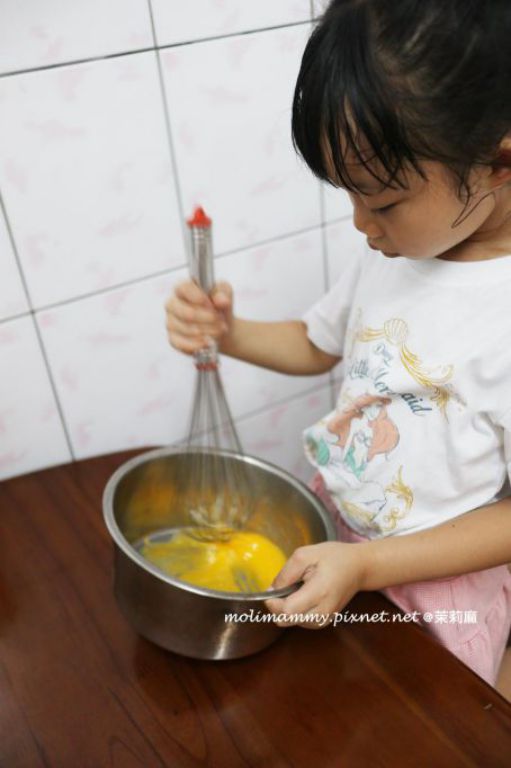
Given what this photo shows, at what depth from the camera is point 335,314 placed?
79 centimetres

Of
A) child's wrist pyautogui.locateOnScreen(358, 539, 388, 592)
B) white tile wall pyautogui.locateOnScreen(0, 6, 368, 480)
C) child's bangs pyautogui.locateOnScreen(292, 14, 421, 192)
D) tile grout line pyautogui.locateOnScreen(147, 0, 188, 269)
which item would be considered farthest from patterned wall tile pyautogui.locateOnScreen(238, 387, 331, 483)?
child's bangs pyautogui.locateOnScreen(292, 14, 421, 192)

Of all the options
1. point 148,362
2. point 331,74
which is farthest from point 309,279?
point 331,74

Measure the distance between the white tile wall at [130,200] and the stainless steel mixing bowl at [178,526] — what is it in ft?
0.57

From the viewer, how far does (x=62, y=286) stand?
29.9 inches

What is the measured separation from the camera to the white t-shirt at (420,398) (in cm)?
60

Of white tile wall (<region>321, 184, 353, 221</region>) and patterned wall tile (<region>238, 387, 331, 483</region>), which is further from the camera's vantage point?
patterned wall tile (<region>238, 387, 331, 483</region>)

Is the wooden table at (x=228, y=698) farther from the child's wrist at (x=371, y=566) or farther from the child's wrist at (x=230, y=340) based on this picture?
the child's wrist at (x=230, y=340)

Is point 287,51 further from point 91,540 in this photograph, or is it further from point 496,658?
point 496,658

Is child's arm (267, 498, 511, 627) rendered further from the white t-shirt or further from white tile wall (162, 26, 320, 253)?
white tile wall (162, 26, 320, 253)

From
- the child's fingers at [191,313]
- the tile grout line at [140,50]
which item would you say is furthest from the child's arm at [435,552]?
the tile grout line at [140,50]

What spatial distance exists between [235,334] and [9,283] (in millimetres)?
237

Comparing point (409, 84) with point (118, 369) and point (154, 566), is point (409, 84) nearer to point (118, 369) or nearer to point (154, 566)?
point (154, 566)

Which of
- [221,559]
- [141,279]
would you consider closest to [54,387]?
[141,279]

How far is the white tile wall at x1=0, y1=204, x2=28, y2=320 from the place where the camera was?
709mm
